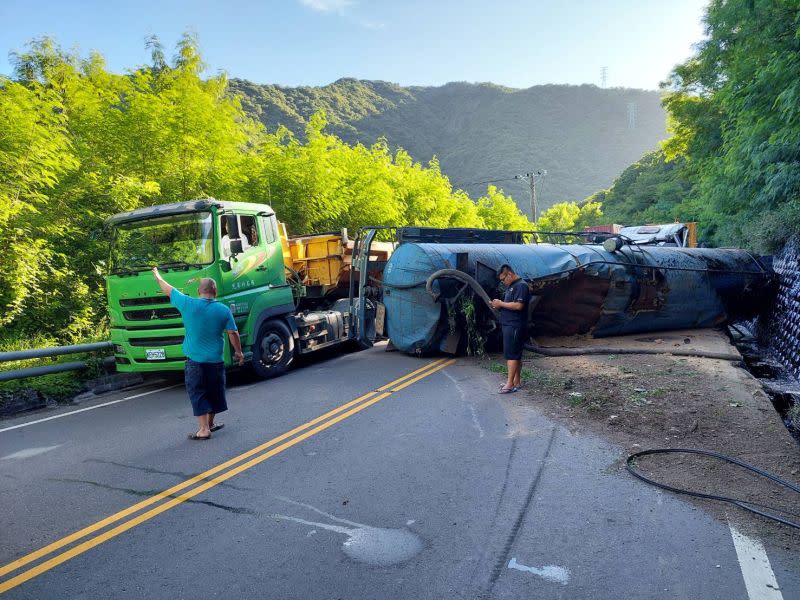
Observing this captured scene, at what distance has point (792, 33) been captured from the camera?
978cm

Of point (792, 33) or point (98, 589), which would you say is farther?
point (792, 33)

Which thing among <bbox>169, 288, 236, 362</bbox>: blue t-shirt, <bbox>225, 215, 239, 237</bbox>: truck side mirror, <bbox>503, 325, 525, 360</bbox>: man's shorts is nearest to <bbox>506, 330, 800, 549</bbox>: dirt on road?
<bbox>503, 325, 525, 360</bbox>: man's shorts

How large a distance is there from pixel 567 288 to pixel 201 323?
734 cm

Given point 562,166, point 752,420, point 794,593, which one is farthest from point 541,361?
point 562,166

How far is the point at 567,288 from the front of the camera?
10.6m

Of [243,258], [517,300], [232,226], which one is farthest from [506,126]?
[517,300]

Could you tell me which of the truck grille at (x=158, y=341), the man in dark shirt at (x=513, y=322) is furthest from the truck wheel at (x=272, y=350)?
the man in dark shirt at (x=513, y=322)

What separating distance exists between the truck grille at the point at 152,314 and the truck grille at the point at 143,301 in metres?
0.10

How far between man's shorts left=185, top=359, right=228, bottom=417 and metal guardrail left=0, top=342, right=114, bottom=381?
3.91 m

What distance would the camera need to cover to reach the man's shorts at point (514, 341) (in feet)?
24.0

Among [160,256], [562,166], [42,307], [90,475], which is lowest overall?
[90,475]

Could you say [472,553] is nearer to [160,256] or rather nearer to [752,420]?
[752,420]

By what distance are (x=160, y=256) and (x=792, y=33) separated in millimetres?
11641

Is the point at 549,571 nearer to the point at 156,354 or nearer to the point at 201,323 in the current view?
the point at 201,323
